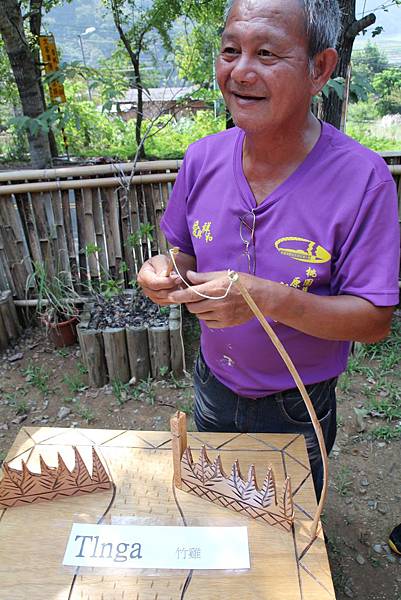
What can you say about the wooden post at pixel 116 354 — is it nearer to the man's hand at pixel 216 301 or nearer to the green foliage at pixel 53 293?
the green foliage at pixel 53 293

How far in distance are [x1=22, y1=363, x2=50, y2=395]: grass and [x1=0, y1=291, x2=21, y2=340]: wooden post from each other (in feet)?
1.21

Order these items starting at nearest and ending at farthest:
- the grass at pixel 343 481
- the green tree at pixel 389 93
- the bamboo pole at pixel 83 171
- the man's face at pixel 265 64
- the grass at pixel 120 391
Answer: the man's face at pixel 265 64, the grass at pixel 343 481, the grass at pixel 120 391, the bamboo pole at pixel 83 171, the green tree at pixel 389 93

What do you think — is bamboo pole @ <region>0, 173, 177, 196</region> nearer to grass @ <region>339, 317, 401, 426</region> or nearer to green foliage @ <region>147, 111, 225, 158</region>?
grass @ <region>339, 317, 401, 426</region>

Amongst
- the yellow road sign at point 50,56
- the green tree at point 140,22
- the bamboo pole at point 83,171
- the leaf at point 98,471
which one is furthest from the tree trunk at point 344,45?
the yellow road sign at point 50,56

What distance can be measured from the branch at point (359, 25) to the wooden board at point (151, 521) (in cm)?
288

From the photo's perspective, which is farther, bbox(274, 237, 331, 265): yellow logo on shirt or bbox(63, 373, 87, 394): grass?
bbox(63, 373, 87, 394): grass

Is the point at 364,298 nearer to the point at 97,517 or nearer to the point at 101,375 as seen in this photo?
the point at 97,517

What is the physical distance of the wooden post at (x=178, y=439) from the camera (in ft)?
4.06

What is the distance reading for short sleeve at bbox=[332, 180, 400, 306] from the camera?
1109mm

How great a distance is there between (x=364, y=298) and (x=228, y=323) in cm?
32

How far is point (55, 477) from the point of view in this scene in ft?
4.12

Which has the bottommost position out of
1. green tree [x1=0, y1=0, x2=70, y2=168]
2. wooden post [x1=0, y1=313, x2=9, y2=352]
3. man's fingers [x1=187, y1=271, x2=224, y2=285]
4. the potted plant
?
wooden post [x1=0, y1=313, x2=9, y2=352]

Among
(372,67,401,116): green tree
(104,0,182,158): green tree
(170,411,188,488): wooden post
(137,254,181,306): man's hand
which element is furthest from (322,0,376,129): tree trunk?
(372,67,401,116): green tree

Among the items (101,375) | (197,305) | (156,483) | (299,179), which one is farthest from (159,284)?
(101,375)
